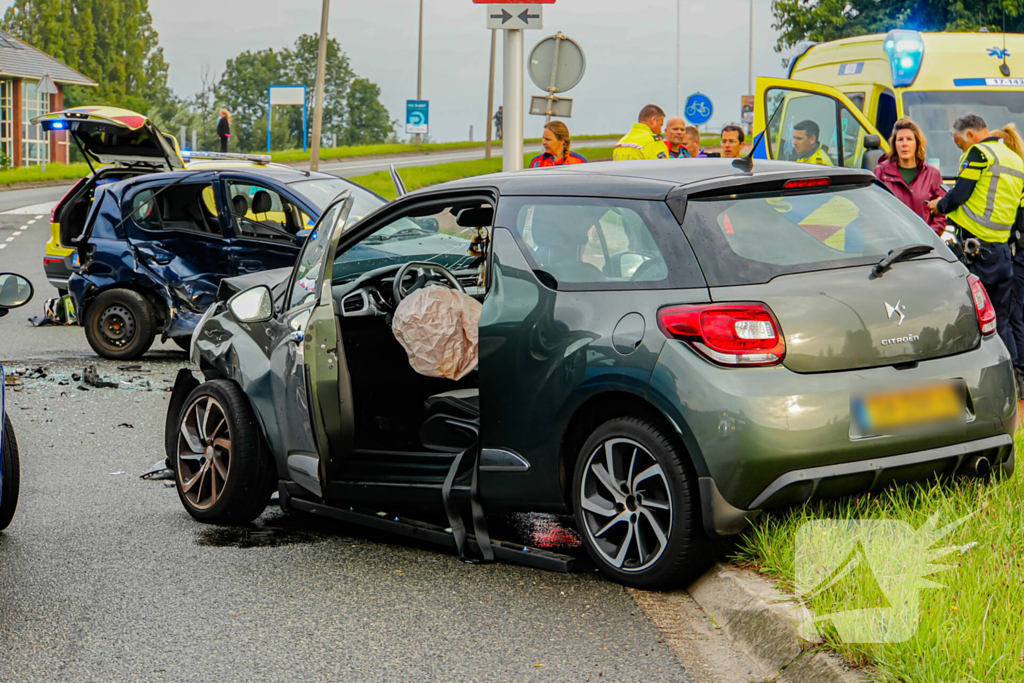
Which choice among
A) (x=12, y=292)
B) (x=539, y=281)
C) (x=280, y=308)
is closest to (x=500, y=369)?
(x=539, y=281)

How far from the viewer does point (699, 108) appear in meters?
33.6

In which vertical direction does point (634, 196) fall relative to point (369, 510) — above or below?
above

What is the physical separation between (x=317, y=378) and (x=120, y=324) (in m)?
7.32

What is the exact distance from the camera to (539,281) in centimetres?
497

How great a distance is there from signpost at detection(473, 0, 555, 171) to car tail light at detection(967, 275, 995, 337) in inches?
246

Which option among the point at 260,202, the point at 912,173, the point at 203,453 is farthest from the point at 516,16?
the point at 203,453

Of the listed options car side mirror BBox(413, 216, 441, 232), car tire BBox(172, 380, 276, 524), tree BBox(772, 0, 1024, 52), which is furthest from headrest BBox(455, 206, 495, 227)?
tree BBox(772, 0, 1024, 52)

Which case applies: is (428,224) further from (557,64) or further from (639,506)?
(557,64)

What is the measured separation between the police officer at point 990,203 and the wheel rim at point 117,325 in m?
7.54

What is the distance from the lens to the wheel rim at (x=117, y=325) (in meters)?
12.1

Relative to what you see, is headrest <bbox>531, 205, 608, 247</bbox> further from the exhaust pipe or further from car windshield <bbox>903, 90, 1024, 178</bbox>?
car windshield <bbox>903, 90, 1024, 178</bbox>

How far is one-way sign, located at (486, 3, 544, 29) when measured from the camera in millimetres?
10727

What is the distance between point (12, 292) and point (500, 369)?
2169 mm

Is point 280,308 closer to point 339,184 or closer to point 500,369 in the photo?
point 500,369
